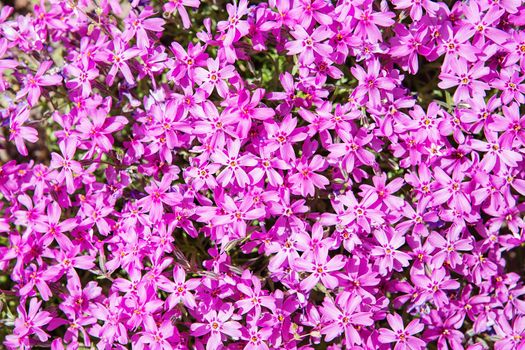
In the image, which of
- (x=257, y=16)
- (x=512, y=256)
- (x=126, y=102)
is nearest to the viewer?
(x=257, y=16)

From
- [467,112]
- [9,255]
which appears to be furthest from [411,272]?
[9,255]

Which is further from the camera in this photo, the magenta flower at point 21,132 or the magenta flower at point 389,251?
the magenta flower at point 21,132

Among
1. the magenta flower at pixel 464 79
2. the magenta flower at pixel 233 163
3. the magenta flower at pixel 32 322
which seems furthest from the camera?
the magenta flower at pixel 32 322

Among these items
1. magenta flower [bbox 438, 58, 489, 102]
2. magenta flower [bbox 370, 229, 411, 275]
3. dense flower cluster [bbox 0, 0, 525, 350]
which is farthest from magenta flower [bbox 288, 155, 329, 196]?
magenta flower [bbox 438, 58, 489, 102]

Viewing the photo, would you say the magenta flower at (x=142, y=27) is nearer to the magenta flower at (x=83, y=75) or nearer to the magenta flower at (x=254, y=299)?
the magenta flower at (x=83, y=75)

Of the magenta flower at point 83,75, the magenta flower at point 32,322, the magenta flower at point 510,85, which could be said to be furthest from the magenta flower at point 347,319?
the magenta flower at point 83,75

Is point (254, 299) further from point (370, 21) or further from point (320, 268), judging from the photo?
point (370, 21)

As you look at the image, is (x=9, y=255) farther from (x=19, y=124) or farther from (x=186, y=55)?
(x=186, y=55)

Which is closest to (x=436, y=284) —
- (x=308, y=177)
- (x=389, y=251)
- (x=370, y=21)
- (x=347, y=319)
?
(x=389, y=251)

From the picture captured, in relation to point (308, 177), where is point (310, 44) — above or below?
above
